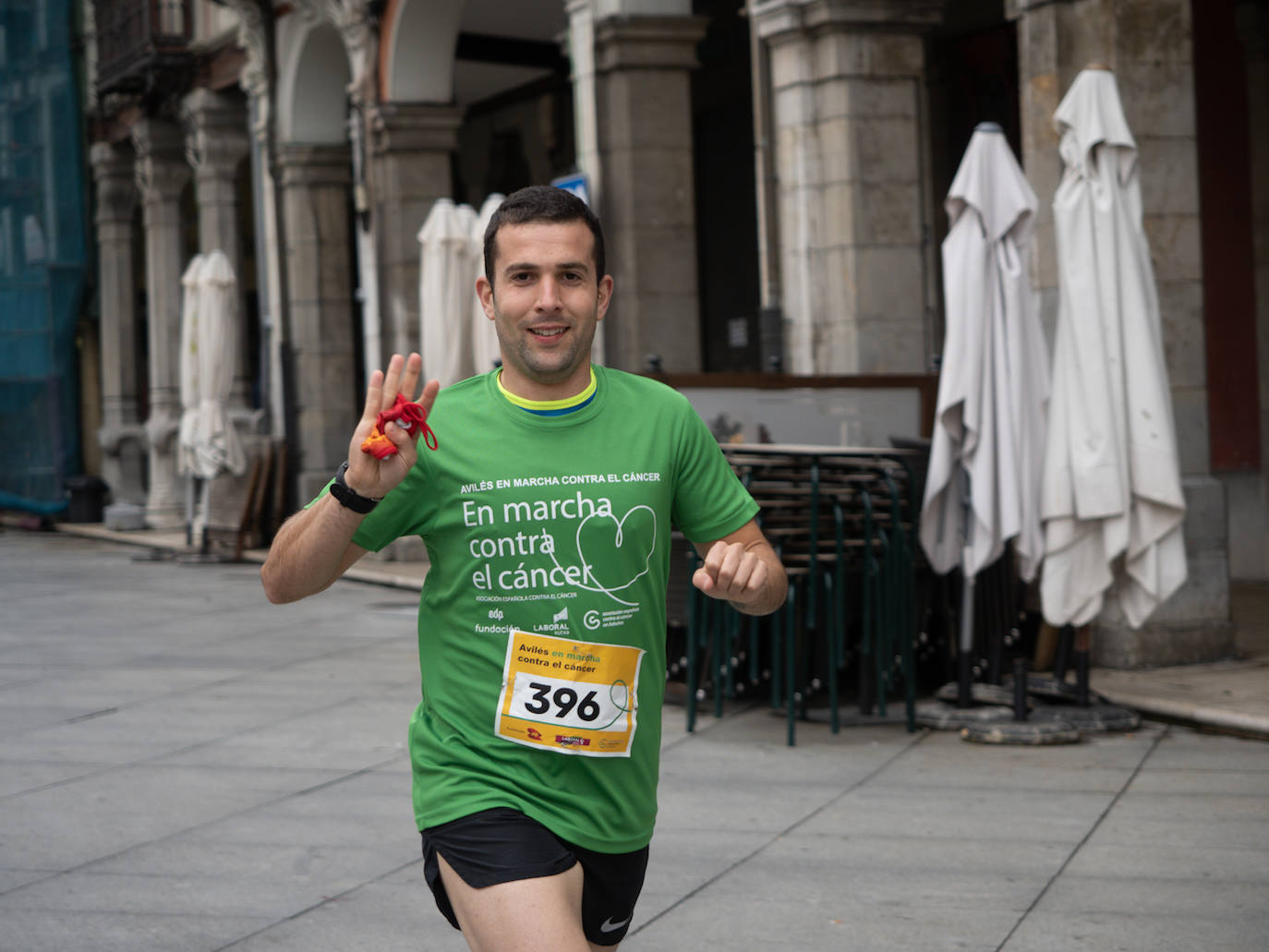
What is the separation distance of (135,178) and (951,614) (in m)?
20.2

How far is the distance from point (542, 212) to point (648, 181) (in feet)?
34.0

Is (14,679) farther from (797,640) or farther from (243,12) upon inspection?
(243,12)

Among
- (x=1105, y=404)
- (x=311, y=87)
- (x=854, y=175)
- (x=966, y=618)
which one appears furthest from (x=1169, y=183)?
(x=311, y=87)

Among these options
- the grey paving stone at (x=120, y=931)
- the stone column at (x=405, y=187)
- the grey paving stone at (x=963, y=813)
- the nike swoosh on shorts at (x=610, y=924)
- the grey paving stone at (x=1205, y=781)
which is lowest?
the grey paving stone at (x=1205, y=781)

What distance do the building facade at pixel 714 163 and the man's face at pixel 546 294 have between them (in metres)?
6.26

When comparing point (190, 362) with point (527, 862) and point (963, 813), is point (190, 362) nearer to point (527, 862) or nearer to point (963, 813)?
point (963, 813)

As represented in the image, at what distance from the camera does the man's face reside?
8.86ft

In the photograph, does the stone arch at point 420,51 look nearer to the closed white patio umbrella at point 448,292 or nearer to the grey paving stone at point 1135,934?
the closed white patio umbrella at point 448,292

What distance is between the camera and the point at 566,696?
2689 millimetres

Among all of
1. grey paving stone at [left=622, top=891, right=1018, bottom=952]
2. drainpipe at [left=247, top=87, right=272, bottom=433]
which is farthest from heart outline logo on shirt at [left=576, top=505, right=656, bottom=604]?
drainpipe at [left=247, top=87, right=272, bottom=433]

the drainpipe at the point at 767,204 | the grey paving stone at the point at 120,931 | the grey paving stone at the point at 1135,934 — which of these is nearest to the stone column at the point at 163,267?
the drainpipe at the point at 767,204

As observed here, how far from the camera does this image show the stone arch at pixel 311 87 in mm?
18427

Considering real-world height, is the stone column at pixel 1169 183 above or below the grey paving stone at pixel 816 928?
above

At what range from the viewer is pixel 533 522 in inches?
106
